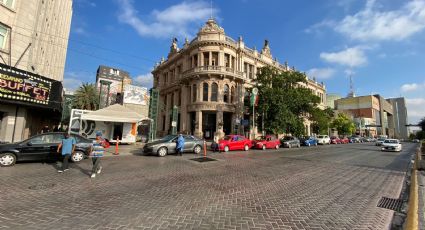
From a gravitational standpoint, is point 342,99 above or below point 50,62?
above

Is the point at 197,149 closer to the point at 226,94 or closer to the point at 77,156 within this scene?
the point at 77,156

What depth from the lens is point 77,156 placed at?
→ 1093cm

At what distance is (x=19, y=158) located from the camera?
9406 mm

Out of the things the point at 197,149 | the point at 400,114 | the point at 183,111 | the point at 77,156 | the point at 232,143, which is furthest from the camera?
the point at 400,114

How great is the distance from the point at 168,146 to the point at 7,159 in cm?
813

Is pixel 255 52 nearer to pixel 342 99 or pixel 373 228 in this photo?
pixel 373 228

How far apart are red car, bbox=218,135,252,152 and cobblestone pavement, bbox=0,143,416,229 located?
9.99 m

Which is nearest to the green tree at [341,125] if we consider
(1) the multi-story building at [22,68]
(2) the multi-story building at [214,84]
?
(2) the multi-story building at [214,84]

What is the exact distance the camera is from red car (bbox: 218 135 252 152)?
18.6 m

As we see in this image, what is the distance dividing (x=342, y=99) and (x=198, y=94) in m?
118

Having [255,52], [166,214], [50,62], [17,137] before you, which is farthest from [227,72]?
[166,214]

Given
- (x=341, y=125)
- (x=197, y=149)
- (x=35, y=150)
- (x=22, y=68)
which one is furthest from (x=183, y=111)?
(x=341, y=125)

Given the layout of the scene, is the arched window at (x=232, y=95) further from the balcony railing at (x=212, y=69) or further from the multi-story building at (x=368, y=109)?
the multi-story building at (x=368, y=109)

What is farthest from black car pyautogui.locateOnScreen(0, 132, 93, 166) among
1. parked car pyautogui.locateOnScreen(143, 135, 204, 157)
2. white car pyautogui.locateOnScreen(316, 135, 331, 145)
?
white car pyautogui.locateOnScreen(316, 135, 331, 145)
